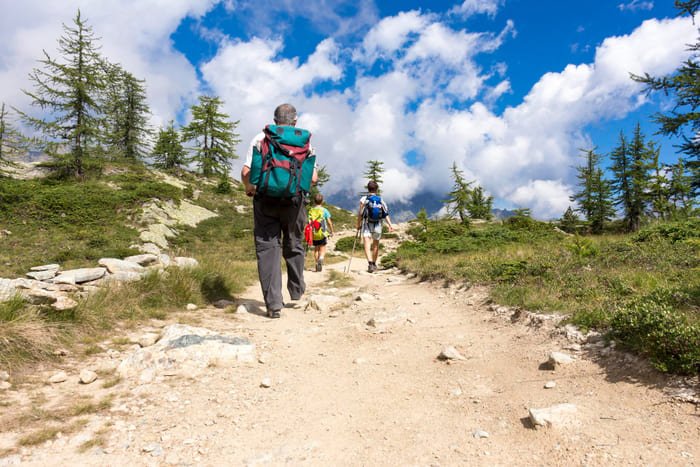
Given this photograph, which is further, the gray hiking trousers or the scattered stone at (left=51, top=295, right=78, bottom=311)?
the gray hiking trousers

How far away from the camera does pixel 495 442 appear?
1884 millimetres

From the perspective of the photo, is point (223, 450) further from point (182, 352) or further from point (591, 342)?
point (591, 342)

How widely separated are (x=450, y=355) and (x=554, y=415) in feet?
3.90

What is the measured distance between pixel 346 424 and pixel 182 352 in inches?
65.5

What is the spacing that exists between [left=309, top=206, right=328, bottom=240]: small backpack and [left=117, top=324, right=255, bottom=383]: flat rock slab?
599 cm

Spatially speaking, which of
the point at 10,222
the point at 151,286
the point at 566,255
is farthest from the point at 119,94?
the point at 566,255

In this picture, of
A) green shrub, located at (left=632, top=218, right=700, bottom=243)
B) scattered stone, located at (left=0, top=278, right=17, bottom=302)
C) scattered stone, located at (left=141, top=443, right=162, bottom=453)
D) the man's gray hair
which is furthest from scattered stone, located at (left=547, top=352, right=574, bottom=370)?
green shrub, located at (left=632, top=218, right=700, bottom=243)

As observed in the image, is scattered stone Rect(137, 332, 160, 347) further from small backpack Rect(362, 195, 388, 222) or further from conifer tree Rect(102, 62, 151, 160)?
conifer tree Rect(102, 62, 151, 160)

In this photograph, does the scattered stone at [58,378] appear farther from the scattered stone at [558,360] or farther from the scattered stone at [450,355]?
the scattered stone at [558,360]

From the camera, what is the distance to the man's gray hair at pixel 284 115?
4598 mm

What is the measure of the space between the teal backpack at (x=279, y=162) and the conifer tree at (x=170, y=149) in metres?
38.5

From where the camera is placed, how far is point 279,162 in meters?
4.22

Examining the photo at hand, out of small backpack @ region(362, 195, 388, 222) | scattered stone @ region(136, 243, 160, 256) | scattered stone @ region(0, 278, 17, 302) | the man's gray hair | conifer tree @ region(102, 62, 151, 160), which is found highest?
conifer tree @ region(102, 62, 151, 160)

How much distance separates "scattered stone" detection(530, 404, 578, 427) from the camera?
6.21 feet
